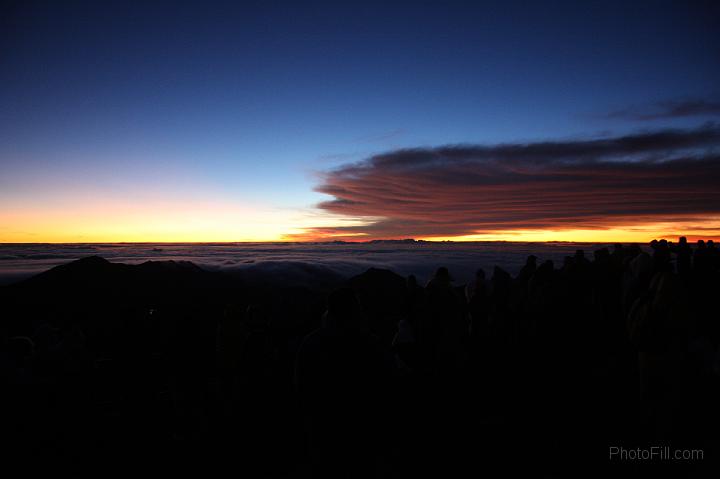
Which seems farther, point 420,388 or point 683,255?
point 683,255

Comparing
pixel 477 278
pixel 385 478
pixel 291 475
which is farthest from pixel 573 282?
pixel 291 475

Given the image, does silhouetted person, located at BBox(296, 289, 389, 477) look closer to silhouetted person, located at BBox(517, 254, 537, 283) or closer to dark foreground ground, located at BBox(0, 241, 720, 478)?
dark foreground ground, located at BBox(0, 241, 720, 478)

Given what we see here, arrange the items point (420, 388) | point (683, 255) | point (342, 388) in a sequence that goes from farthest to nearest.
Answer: point (683, 255) → point (420, 388) → point (342, 388)

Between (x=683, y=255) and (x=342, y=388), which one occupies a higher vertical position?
(x=683, y=255)

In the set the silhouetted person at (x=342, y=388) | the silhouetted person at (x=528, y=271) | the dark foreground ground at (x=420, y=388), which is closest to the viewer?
the silhouetted person at (x=342, y=388)

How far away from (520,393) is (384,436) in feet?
16.0

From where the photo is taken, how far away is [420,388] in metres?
7.39

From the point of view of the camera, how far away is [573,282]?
35.0 ft

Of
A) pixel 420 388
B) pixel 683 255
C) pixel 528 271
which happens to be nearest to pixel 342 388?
pixel 420 388

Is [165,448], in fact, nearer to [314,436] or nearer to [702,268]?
[314,436]

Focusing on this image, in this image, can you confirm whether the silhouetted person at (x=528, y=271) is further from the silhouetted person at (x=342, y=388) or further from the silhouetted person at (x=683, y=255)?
the silhouetted person at (x=342, y=388)

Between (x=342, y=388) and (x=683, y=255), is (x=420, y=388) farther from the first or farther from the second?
(x=683, y=255)

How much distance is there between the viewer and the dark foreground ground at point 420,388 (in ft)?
9.91

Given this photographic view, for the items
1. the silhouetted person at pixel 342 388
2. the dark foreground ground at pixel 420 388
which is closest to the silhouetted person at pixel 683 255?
the dark foreground ground at pixel 420 388
